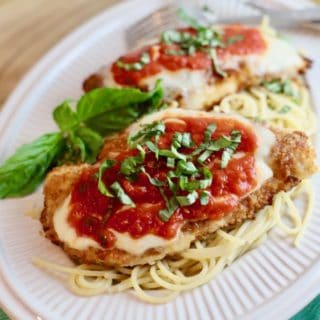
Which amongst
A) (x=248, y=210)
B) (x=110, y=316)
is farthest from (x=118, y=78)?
(x=110, y=316)

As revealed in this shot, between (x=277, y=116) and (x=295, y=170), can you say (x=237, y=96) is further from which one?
(x=295, y=170)

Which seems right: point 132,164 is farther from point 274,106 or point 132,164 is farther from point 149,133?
point 274,106

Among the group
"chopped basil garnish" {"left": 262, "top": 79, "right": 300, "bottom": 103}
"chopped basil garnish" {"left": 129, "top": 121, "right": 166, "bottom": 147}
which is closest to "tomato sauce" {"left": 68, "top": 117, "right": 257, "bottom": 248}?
"chopped basil garnish" {"left": 129, "top": 121, "right": 166, "bottom": 147}

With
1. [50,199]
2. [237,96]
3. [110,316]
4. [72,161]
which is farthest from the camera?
[237,96]

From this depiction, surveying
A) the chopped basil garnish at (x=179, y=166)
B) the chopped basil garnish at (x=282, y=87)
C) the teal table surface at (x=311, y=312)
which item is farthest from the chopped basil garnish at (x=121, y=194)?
the chopped basil garnish at (x=282, y=87)

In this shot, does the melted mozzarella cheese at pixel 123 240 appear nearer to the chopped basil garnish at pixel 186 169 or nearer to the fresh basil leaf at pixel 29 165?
the chopped basil garnish at pixel 186 169

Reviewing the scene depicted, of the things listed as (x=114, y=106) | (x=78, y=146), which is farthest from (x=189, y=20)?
(x=78, y=146)
